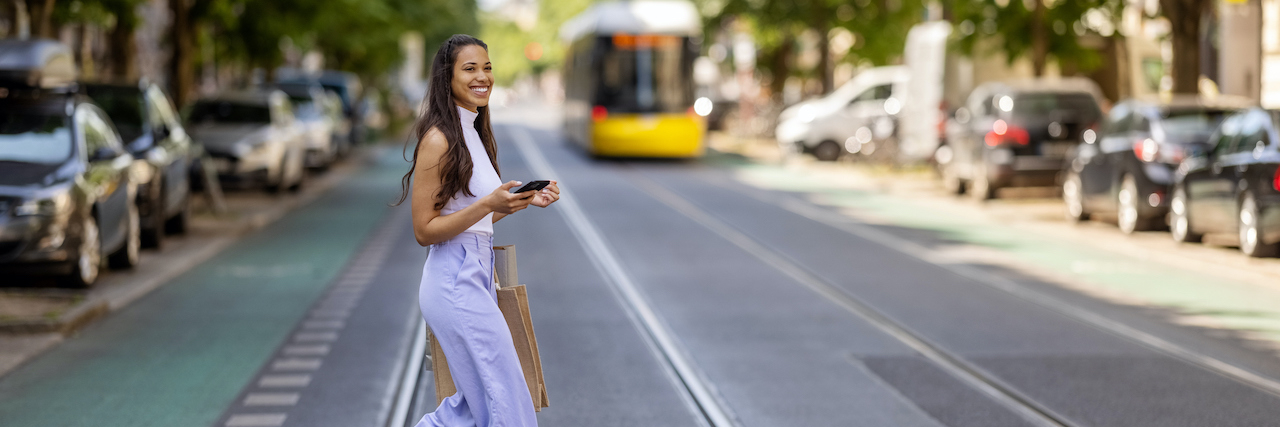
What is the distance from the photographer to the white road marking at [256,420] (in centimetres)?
661

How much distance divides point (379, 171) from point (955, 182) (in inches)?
504

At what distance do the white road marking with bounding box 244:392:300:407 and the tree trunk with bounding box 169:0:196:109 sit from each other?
15622 mm

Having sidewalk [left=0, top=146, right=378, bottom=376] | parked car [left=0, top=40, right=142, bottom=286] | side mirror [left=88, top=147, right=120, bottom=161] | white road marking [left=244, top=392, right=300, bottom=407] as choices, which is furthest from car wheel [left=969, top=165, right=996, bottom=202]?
white road marking [left=244, top=392, right=300, bottom=407]

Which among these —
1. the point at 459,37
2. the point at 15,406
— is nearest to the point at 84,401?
the point at 15,406

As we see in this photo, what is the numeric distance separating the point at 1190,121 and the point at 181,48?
1389 centimetres

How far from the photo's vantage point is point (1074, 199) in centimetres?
1773

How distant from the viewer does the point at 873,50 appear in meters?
36.6

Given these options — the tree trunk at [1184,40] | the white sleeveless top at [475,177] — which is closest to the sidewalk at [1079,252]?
the tree trunk at [1184,40]

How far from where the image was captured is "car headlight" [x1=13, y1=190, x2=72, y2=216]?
10562 millimetres

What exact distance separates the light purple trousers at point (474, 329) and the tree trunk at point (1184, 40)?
16786 millimetres

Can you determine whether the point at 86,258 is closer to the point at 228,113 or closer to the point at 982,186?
the point at 228,113

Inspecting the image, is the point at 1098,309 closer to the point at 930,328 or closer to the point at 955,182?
the point at 930,328

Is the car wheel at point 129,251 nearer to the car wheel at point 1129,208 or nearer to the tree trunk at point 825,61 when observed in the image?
the car wheel at point 1129,208

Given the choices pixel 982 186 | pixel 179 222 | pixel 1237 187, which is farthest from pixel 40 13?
pixel 982 186
